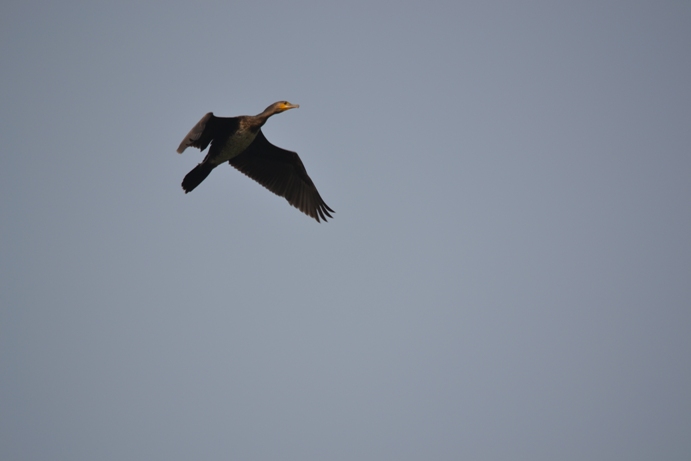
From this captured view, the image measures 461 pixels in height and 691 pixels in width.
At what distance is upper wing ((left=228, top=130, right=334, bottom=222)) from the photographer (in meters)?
15.1

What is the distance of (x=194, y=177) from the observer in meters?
12.7

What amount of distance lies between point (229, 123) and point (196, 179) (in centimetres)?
127

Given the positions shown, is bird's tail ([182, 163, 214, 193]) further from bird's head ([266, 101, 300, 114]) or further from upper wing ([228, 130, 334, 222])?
upper wing ([228, 130, 334, 222])

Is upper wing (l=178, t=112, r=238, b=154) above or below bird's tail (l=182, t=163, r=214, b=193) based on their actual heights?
above

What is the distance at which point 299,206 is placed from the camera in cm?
1566

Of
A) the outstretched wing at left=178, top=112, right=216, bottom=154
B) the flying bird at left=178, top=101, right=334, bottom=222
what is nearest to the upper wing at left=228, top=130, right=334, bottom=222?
the flying bird at left=178, top=101, right=334, bottom=222

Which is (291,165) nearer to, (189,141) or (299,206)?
(299,206)

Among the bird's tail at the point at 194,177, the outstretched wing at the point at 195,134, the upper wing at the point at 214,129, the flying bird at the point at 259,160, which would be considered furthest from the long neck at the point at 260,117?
the outstretched wing at the point at 195,134

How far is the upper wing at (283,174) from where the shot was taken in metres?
15.1

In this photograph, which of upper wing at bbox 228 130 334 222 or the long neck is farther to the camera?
upper wing at bbox 228 130 334 222

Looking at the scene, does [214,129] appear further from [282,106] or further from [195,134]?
[195,134]

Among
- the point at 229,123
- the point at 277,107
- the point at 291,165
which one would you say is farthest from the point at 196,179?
the point at 291,165

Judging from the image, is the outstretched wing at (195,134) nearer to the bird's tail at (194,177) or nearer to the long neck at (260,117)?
the bird's tail at (194,177)

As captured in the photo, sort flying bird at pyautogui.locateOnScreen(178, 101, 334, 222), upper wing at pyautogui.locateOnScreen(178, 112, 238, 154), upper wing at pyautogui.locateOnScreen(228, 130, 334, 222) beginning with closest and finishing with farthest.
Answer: upper wing at pyautogui.locateOnScreen(178, 112, 238, 154)
flying bird at pyautogui.locateOnScreen(178, 101, 334, 222)
upper wing at pyautogui.locateOnScreen(228, 130, 334, 222)
